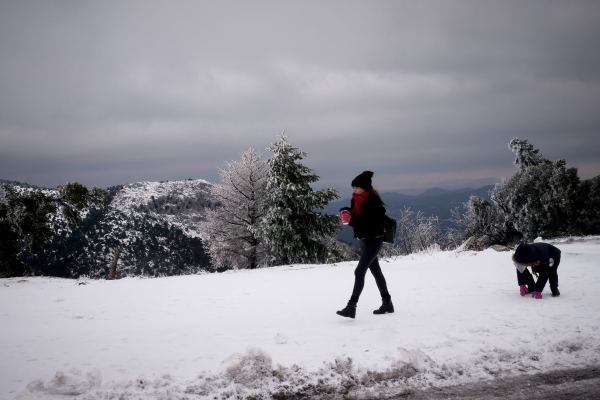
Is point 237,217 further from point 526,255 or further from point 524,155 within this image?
point 524,155

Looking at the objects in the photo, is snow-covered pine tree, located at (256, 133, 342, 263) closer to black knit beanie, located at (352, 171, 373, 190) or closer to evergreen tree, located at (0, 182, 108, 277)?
evergreen tree, located at (0, 182, 108, 277)

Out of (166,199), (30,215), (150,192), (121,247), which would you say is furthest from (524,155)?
(150,192)

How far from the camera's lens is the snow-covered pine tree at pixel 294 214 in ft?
60.6

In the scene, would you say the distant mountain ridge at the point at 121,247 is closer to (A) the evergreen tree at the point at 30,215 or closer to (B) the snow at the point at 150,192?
(A) the evergreen tree at the point at 30,215

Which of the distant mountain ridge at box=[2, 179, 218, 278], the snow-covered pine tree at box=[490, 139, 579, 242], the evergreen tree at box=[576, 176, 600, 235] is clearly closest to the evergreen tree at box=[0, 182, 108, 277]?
the snow-covered pine tree at box=[490, 139, 579, 242]

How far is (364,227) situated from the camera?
4750 mm

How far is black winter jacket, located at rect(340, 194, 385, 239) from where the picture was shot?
471 centimetres

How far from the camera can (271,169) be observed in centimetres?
1930

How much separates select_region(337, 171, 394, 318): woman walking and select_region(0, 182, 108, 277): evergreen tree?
20.4 meters

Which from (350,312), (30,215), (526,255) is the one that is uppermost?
(30,215)

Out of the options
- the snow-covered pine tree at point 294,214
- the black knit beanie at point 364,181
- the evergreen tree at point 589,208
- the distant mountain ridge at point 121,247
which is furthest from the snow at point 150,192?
the black knit beanie at point 364,181

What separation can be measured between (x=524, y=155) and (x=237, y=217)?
35657mm

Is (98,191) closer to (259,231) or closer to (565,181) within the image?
(259,231)

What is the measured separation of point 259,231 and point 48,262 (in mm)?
85642
